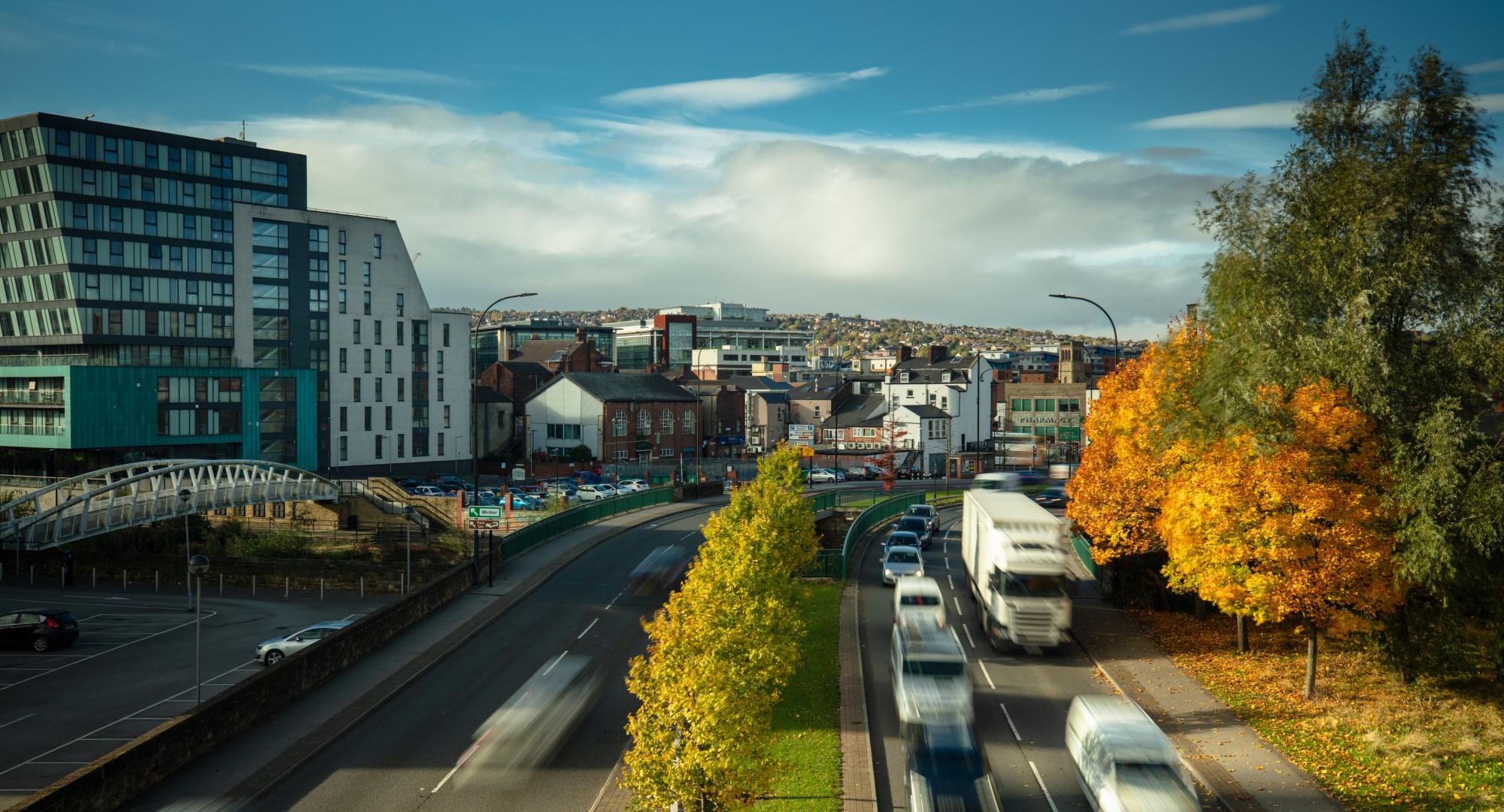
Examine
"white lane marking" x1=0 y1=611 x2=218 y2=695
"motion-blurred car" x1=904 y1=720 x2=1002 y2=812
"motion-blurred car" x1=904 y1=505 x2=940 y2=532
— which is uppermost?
"motion-blurred car" x1=904 y1=505 x2=940 y2=532

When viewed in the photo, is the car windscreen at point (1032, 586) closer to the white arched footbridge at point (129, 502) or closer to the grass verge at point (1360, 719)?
the grass verge at point (1360, 719)

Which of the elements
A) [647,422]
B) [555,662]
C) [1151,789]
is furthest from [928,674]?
[647,422]

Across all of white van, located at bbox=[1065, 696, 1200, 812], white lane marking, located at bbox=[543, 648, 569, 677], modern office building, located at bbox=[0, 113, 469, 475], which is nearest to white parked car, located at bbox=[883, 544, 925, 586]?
white lane marking, located at bbox=[543, 648, 569, 677]

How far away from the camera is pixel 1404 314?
87.6 feet

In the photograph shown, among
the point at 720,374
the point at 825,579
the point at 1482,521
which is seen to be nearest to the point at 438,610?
the point at 825,579

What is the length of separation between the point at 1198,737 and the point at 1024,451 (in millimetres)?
79366

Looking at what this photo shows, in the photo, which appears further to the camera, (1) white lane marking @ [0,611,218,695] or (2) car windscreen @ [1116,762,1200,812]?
(1) white lane marking @ [0,611,218,695]

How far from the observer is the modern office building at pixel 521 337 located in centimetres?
13525

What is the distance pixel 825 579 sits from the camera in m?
43.5

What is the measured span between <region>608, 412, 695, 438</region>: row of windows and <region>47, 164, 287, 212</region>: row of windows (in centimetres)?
2354

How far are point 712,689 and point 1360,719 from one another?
17.3m

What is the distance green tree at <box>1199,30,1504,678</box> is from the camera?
24484 millimetres

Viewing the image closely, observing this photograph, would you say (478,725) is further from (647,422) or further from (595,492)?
(647,422)

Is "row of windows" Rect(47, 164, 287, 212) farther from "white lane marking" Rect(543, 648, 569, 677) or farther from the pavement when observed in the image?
"white lane marking" Rect(543, 648, 569, 677)
